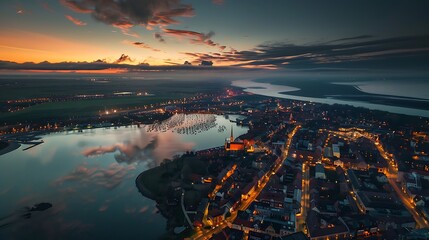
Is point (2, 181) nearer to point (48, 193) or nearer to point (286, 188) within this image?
point (48, 193)

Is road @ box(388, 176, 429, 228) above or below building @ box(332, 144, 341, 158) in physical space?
below

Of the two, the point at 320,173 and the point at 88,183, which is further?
the point at 320,173

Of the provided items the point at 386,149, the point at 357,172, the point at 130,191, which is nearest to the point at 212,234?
the point at 130,191

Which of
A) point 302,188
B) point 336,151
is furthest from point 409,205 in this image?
point 336,151

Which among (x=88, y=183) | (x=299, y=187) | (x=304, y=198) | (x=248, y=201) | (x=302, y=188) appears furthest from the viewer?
(x=88, y=183)

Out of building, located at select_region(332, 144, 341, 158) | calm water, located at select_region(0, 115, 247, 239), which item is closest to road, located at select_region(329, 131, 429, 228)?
building, located at select_region(332, 144, 341, 158)

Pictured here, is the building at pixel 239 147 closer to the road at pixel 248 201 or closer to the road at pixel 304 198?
the road at pixel 248 201

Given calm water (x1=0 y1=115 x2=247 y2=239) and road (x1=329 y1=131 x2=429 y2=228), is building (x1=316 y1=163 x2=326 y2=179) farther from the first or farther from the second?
calm water (x1=0 y1=115 x2=247 y2=239)

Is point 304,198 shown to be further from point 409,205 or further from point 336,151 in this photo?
point 336,151
